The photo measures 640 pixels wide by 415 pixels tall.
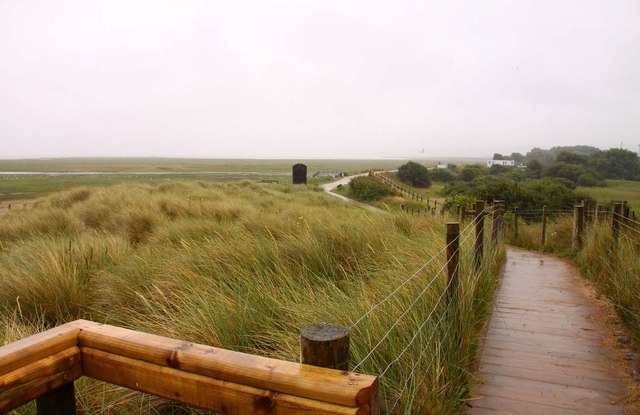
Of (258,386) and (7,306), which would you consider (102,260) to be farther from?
(258,386)

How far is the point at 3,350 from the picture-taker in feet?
4.84

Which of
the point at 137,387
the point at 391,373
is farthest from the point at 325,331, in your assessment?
the point at 391,373

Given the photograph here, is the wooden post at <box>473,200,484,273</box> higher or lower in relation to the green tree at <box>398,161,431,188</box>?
higher

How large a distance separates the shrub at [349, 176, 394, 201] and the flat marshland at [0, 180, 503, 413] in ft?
108

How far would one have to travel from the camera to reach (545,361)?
164 inches

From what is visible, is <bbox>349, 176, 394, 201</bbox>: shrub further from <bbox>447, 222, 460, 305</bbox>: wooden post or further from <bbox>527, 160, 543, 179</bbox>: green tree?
<bbox>527, 160, 543, 179</bbox>: green tree

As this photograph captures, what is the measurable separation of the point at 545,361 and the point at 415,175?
6733 centimetres

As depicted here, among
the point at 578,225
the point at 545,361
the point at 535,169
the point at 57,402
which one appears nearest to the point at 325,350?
the point at 57,402

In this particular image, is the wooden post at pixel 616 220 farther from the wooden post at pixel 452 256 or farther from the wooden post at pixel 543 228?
the wooden post at pixel 543 228

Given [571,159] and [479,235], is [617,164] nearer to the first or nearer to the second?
[571,159]

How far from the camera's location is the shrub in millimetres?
41719

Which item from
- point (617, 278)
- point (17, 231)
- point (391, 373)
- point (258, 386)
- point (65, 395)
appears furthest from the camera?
point (17, 231)

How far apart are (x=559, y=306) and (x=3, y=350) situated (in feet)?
20.4

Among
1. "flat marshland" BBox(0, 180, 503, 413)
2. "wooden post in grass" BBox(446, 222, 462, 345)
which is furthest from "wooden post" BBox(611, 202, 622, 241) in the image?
"wooden post in grass" BBox(446, 222, 462, 345)
